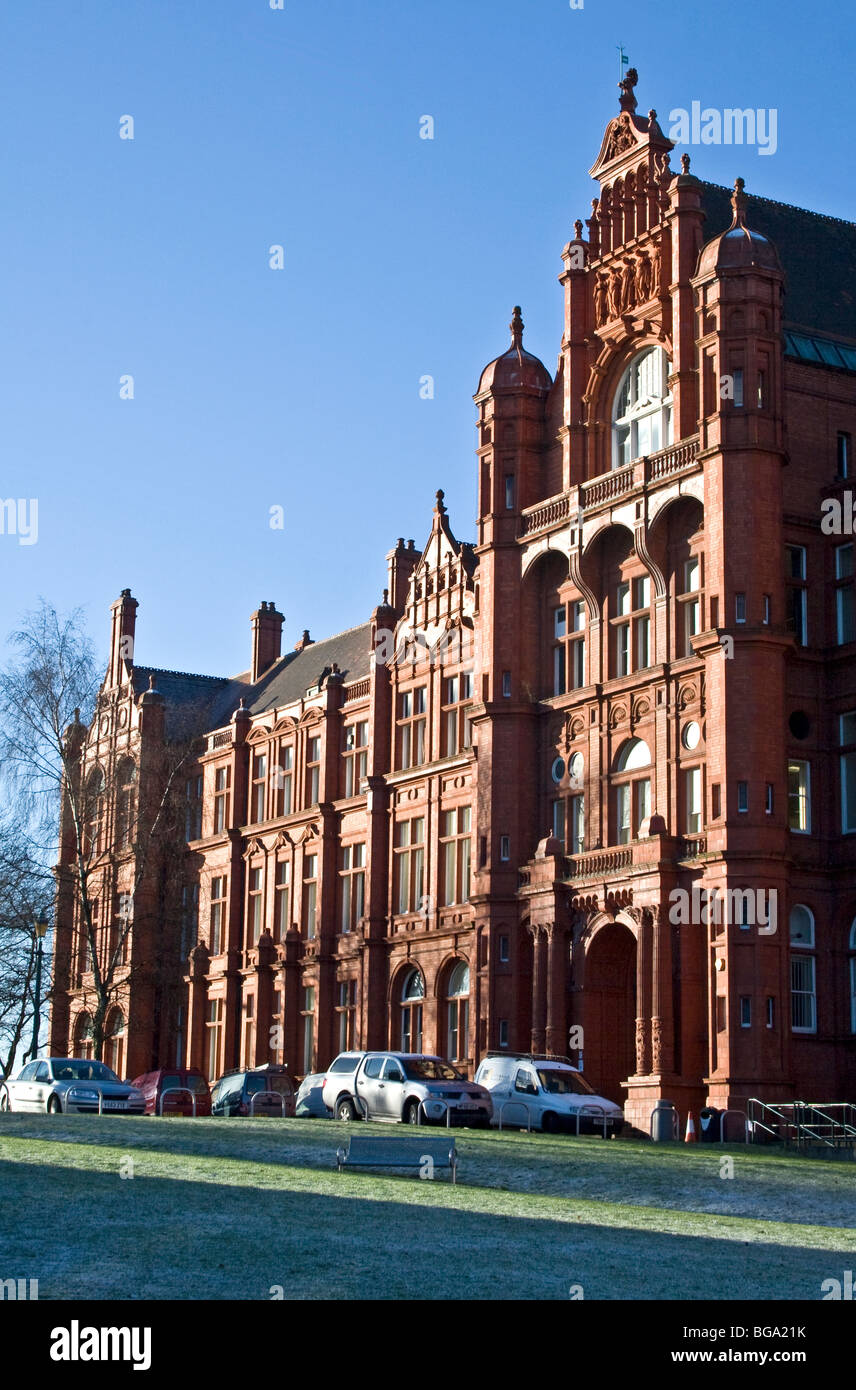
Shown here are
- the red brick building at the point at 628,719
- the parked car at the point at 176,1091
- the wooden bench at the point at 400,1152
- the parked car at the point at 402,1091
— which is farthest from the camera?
the parked car at the point at 176,1091

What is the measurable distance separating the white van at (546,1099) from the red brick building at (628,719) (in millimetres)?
4115

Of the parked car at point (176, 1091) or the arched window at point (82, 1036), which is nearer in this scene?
the parked car at point (176, 1091)

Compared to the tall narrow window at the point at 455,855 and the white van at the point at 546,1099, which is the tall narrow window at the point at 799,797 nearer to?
the white van at the point at 546,1099

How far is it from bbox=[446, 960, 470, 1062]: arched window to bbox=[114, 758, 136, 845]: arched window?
39.6 ft

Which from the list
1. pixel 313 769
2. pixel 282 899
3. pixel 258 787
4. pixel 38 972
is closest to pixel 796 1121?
pixel 38 972

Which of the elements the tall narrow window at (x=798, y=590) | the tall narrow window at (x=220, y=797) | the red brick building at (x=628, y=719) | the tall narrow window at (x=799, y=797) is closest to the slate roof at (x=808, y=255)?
the red brick building at (x=628, y=719)

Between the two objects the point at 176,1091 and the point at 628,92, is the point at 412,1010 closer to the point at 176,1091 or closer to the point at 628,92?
the point at 176,1091

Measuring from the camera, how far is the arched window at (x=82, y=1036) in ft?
261

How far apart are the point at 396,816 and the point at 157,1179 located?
1558 inches

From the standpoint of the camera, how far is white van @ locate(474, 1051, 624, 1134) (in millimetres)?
39781

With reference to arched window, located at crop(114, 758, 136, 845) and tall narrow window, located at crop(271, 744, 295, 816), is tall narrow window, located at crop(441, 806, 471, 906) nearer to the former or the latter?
arched window, located at crop(114, 758, 136, 845)

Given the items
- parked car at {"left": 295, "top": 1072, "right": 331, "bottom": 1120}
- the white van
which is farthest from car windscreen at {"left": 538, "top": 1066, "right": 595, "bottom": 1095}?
parked car at {"left": 295, "top": 1072, "right": 331, "bottom": 1120}
